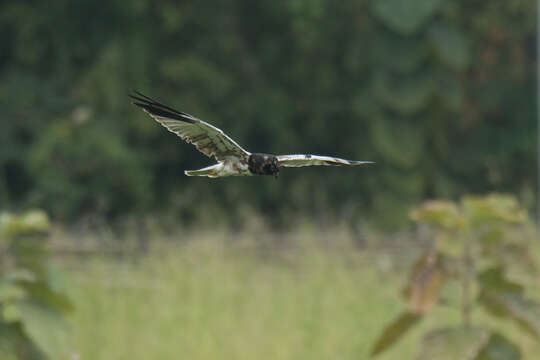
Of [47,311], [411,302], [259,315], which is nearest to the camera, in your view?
A: [411,302]

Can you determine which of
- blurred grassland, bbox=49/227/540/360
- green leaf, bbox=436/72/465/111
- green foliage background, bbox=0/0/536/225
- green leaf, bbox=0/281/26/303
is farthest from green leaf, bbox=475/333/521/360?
green leaf, bbox=436/72/465/111

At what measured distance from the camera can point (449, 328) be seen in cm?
447

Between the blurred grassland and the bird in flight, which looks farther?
the blurred grassland

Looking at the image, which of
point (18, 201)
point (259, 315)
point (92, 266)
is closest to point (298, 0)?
point (18, 201)

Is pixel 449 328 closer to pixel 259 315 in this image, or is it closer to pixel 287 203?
pixel 259 315

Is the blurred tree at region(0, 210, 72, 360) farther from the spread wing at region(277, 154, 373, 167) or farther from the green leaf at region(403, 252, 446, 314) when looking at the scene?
the spread wing at region(277, 154, 373, 167)

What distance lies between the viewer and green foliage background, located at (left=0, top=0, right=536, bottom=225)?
1530 cm

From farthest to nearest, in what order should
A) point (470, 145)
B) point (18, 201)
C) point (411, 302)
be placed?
point (470, 145) < point (18, 201) < point (411, 302)

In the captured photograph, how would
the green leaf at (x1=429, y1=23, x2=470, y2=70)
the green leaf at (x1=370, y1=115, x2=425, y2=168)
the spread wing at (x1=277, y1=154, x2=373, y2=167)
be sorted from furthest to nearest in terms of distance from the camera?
the green leaf at (x1=370, y1=115, x2=425, y2=168) → the green leaf at (x1=429, y1=23, x2=470, y2=70) → the spread wing at (x1=277, y1=154, x2=373, y2=167)

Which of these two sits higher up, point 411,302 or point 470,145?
point 470,145

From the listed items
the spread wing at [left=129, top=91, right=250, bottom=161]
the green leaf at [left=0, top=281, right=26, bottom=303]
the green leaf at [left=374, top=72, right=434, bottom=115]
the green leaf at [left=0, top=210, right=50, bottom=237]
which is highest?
the green leaf at [left=374, top=72, right=434, bottom=115]

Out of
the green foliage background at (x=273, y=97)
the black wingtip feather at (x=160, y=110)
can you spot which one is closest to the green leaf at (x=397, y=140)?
the green foliage background at (x=273, y=97)

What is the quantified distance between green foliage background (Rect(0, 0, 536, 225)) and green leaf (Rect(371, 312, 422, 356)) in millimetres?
9951

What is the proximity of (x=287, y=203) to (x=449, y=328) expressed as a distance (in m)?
12.1
